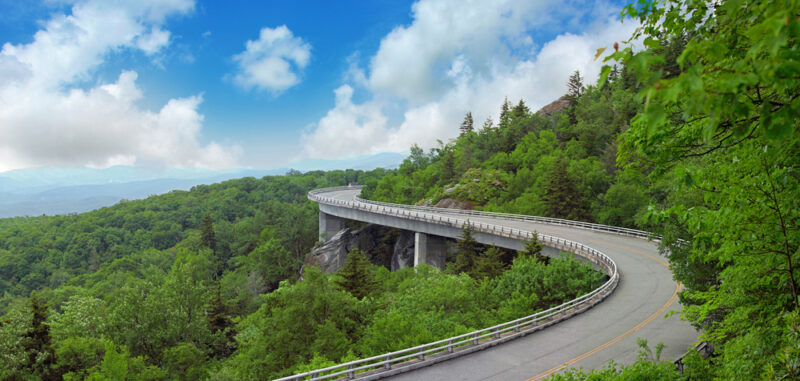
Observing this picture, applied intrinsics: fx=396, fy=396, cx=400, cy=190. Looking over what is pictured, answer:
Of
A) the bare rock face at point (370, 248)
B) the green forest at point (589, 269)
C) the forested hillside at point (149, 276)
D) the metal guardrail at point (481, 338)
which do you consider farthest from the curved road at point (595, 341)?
the bare rock face at point (370, 248)

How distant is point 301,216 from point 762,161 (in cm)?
7103

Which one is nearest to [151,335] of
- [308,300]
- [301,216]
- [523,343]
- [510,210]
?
[308,300]

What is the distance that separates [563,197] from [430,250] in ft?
52.6

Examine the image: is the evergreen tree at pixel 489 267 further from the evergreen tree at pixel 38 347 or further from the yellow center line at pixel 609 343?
the evergreen tree at pixel 38 347

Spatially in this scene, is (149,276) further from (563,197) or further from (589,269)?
(589,269)

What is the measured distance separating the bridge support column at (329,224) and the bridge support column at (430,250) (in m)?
22.9

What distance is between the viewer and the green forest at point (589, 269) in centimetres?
274

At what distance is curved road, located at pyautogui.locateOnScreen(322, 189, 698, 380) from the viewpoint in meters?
12.4

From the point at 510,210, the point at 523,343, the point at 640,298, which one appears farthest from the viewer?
the point at 510,210

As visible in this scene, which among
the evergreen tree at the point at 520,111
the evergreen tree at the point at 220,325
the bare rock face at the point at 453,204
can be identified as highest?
the evergreen tree at the point at 520,111

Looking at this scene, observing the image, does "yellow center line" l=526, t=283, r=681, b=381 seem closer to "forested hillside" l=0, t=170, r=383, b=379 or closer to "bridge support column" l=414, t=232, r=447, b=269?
"forested hillside" l=0, t=170, r=383, b=379

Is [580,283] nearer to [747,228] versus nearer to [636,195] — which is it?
[747,228]

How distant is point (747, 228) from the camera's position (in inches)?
221

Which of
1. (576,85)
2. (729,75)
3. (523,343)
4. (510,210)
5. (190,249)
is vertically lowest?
(190,249)
